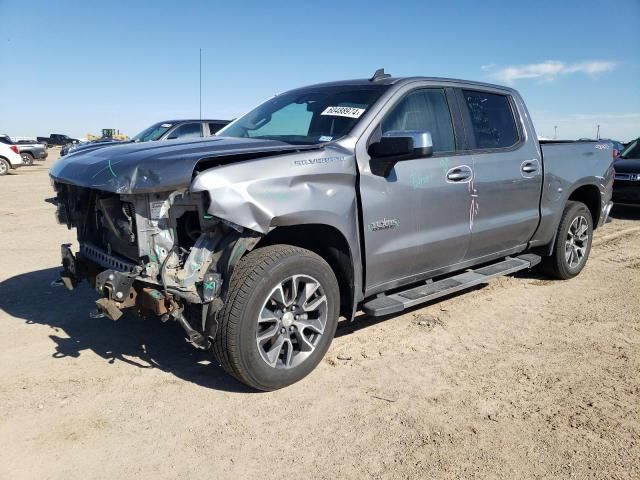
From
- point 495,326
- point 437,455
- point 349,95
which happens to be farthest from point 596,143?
point 437,455

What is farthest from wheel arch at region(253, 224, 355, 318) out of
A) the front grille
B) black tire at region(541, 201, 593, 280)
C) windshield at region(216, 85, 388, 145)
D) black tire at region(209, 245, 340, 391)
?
black tire at region(541, 201, 593, 280)

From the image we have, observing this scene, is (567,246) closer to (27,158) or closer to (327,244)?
(327,244)

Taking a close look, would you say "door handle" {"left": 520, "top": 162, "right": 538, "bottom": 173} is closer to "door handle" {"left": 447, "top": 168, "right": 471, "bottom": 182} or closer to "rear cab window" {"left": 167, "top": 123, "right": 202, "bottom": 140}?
"door handle" {"left": 447, "top": 168, "right": 471, "bottom": 182}

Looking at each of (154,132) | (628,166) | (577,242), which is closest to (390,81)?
(577,242)

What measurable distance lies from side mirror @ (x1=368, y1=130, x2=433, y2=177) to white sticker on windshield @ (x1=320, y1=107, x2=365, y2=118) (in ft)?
1.02

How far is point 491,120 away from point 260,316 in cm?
302

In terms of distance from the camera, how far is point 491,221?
15.2 feet

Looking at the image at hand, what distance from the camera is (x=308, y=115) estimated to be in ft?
13.7

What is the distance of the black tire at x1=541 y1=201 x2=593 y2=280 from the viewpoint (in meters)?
5.67

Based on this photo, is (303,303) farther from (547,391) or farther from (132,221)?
(547,391)

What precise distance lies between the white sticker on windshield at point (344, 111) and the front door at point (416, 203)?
0.61 ft

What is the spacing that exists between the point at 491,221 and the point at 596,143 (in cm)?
238

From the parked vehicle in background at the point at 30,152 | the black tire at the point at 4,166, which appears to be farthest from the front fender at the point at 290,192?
the parked vehicle in background at the point at 30,152

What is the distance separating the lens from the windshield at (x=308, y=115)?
151 inches
